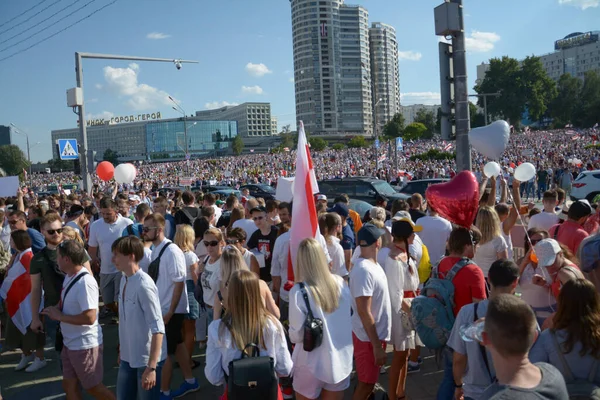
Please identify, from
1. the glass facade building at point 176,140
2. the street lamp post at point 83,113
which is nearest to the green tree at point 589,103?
the street lamp post at point 83,113

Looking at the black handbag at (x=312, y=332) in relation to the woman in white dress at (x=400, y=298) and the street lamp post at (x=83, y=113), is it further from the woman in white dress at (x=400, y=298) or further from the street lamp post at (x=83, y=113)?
the street lamp post at (x=83, y=113)

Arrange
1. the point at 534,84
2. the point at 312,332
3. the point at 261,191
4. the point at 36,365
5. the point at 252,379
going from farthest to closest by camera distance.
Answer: the point at 534,84, the point at 261,191, the point at 36,365, the point at 312,332, the point at 252,379

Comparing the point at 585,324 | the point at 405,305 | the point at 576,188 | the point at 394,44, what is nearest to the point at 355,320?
the point at 405,305

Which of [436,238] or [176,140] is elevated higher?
[176,140]

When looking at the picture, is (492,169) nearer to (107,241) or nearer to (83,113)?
(107,241)

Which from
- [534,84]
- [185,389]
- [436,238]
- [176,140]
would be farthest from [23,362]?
[176,140]

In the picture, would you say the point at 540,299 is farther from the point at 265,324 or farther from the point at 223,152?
the point at 223,152

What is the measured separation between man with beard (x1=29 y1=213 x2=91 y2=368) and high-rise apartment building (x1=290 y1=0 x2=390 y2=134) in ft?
497

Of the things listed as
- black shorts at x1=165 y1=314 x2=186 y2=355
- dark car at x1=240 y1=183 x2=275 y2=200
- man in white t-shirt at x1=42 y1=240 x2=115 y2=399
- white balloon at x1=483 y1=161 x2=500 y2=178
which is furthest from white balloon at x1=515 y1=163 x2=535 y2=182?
dark car at x1=240 y1=183 x2=275 y2=200

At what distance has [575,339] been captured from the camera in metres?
2.53

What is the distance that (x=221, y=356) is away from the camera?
120 inches

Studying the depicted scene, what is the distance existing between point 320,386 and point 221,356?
0.79m

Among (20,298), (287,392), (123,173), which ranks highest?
(123,173)

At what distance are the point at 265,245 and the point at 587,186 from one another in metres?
17.9
